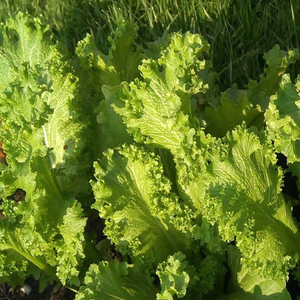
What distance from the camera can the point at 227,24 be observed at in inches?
118

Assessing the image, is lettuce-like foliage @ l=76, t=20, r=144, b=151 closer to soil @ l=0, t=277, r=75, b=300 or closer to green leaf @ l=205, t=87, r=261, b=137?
green leaf @ l=205, t=87, r=261, b=137

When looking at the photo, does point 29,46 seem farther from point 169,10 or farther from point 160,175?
point 169,10

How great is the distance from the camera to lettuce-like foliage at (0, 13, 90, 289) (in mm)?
1978

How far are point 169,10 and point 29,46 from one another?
119 centimetres

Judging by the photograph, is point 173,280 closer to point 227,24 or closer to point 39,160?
point 39,160

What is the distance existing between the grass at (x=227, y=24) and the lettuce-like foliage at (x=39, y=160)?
37.0 inches

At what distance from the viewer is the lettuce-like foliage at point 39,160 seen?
1978mm

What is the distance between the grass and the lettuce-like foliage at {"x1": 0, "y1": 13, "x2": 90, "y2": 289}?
37.0 inches

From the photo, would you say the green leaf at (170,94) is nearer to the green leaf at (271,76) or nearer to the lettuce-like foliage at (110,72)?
the lettuce-like foliage at (110,72)

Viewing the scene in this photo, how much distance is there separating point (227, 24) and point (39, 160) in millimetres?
1579

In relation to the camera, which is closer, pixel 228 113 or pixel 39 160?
pixel 39 160

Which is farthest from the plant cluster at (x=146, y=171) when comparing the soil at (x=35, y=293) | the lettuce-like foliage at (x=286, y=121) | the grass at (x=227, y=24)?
the grass at (x=227, y=24)

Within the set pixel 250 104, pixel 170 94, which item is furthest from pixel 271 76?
pixel 170 94

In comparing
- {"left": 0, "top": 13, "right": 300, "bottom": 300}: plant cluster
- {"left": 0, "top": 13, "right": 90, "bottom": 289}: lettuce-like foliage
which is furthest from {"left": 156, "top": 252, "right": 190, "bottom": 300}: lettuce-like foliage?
{"left": 0, "top": 13, "right": 90, "bottom": 289}: lettuce-like foliage
